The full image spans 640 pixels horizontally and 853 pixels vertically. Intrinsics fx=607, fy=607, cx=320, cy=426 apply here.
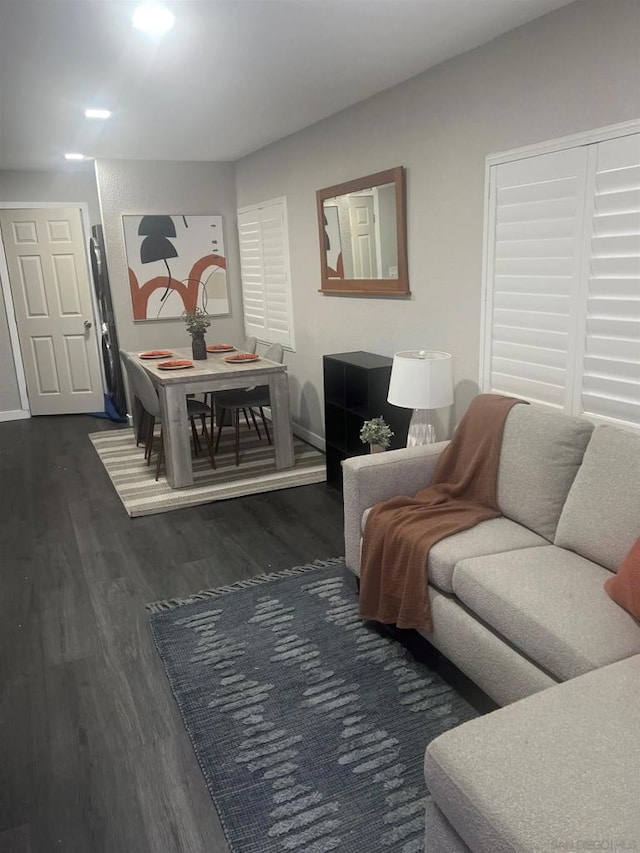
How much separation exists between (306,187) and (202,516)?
254 cm

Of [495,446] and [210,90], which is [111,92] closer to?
[210,90]

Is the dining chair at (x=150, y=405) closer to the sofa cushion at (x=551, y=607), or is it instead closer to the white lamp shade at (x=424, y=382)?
the white lamp shade at (x=424, y=382)

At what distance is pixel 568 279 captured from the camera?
8.17 feet

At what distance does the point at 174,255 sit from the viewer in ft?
18.9

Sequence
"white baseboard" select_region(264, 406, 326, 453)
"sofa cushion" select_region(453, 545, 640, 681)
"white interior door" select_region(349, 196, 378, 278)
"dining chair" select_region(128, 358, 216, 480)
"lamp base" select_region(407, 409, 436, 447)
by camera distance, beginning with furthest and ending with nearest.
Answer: "white baseboard" select_region(264, 406, 326, 453) → "dining chair" select_region(128, 358, 216, 480) → "white interior door" select_region(349, 196, 378, 278) → "lamp base" select_region(407, 409, 436, 447) → "sofa cushion" select_region(453, 545, 640, 681)

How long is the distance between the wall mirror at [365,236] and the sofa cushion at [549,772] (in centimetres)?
253

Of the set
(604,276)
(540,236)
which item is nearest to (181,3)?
(540,236)

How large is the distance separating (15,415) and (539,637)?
5942 millimetres

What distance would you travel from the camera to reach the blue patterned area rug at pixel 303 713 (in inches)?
65.7

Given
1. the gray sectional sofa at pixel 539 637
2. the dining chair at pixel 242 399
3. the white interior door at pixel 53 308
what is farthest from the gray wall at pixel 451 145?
the white interior door at pixel 53 308

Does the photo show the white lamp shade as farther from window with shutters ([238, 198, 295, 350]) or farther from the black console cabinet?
window with shutters ([238, 198, 295, 350])

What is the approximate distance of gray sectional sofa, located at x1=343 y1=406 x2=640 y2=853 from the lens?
1179 millimetres

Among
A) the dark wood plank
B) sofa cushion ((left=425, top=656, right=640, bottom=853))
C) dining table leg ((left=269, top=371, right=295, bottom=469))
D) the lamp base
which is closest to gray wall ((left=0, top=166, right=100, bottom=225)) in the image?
the dark wood plank

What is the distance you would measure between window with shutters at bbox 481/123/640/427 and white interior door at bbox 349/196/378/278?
3.38ft
